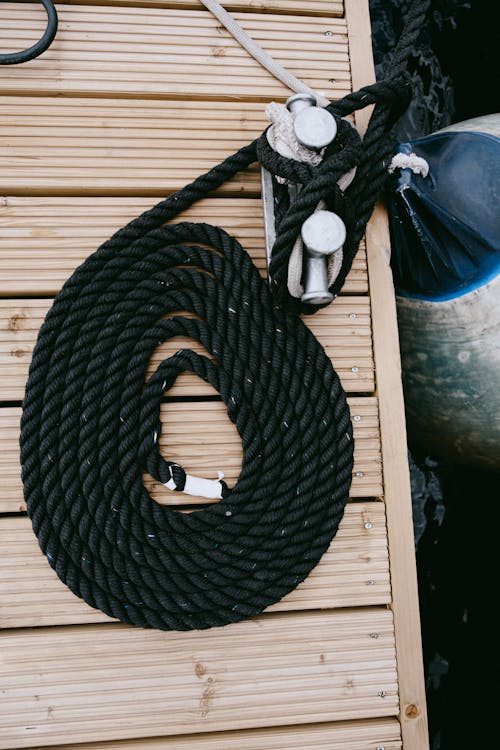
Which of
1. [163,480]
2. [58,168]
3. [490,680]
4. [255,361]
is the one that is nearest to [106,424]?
[163,480]

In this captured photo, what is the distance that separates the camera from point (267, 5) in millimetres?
1375

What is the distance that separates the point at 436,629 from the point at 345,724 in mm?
655

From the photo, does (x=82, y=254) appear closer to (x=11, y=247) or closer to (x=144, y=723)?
(x=11, y=247)

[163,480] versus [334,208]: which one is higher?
[334,208]

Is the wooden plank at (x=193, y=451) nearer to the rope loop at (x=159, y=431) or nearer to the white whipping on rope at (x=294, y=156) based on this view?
the rope loop at (x=159, y=431)

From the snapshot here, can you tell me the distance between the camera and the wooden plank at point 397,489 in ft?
3.88

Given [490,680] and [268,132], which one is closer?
[268,132]

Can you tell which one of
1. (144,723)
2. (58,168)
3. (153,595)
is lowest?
(144,723)

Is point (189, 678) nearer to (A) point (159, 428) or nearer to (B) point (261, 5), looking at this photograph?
(A) point (159, 428)

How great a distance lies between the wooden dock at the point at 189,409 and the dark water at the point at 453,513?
59cm

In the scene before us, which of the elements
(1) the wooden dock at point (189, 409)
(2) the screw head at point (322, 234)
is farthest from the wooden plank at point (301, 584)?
(2) the screw head at point (322, 234)

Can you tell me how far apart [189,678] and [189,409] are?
476mm

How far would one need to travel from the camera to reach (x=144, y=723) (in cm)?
111

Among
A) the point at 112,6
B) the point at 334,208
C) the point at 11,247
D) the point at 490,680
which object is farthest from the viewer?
the point at 490,680
